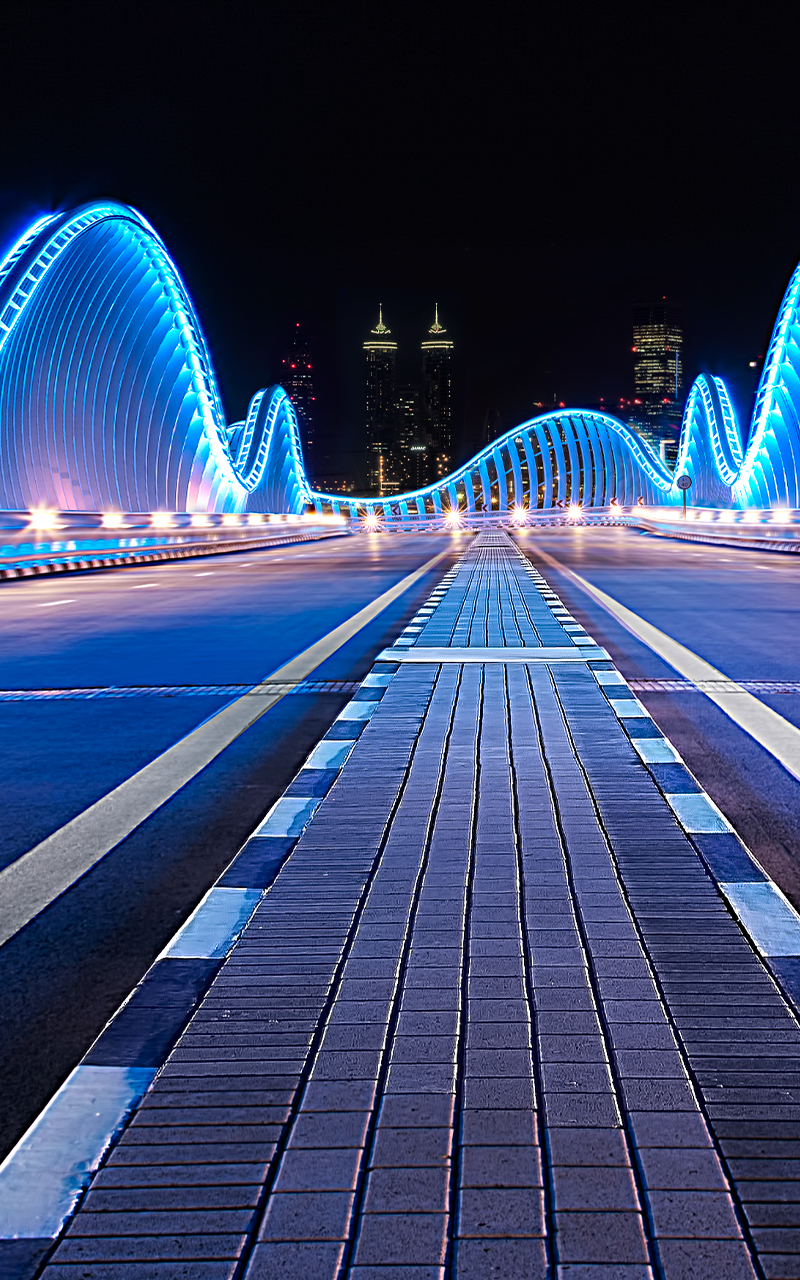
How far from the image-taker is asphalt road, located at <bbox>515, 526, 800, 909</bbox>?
5.20 m

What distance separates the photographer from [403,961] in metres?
3.30

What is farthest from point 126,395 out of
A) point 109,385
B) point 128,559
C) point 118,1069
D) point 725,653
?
point 118,1069

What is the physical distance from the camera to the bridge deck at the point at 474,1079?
6.70 ft

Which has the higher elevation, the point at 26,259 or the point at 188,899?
the point at 26,259

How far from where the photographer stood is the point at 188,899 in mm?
4164

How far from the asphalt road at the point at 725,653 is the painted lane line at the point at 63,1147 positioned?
240 centimetres

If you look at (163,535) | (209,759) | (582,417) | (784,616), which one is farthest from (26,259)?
(582,417)

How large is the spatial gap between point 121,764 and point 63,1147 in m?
4.12

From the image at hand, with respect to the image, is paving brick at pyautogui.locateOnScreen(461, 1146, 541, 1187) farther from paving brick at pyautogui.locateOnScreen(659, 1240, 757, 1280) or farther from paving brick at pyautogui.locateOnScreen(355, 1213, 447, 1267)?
paving brick at pyautogui.locateOnScreen(659, 1240, 757, 1280)

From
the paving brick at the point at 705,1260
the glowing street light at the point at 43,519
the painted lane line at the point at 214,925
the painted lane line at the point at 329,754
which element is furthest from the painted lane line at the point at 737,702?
the glowing street light at the point at 43,519

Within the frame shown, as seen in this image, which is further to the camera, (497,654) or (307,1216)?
(497,654)

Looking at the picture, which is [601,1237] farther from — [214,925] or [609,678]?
[609,678]

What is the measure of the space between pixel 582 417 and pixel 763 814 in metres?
125

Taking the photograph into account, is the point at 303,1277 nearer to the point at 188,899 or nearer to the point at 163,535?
the point at 188,899
